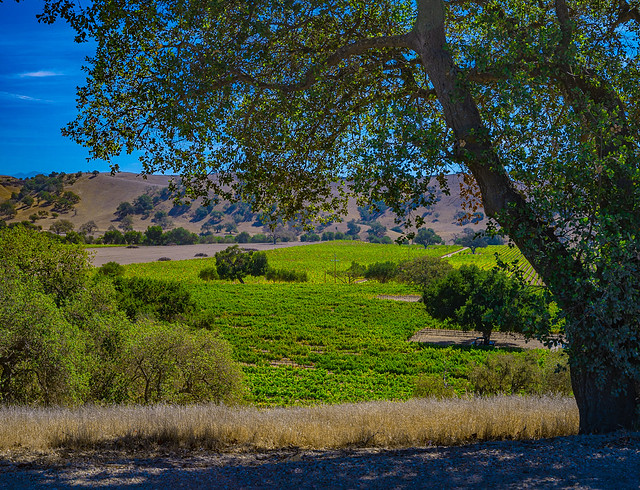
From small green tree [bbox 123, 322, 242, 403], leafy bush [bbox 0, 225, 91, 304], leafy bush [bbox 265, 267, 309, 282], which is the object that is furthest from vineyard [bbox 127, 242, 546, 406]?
leafy bush [bbox 265, 267, 309, 282]

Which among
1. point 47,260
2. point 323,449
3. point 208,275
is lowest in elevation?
point 323,449

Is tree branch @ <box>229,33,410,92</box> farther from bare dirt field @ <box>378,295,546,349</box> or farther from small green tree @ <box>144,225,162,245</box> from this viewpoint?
small green tree @ <box>144,225,162,245</box>

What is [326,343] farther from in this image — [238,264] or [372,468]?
[238,264]

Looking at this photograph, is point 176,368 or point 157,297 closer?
point 176,368

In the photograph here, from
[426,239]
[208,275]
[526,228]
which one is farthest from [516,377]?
[426,239]

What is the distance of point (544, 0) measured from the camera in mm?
11758

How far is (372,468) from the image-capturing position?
20.3 ft

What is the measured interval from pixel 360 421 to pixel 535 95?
24.5ft

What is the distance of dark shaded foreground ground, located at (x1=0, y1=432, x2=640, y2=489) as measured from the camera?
222 inches

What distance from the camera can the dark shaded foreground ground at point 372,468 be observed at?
563cm

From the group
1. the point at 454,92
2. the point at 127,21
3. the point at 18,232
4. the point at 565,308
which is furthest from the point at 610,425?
the point at 18,232

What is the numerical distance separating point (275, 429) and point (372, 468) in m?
2.41

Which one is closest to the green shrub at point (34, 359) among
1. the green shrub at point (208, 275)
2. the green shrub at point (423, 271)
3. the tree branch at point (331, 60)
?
the tree branch at point (331, 60)

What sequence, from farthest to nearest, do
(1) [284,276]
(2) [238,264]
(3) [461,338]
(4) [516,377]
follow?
(1) [284,276] < (2) [238,264] < (3) [461,338] < (4) [516,377]
